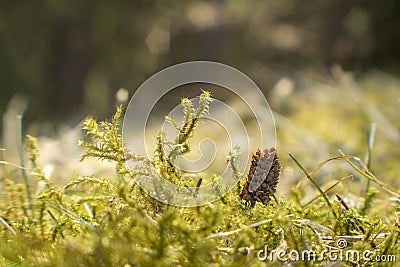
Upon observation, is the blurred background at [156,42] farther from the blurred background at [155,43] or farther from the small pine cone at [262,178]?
the small pine cone at [262,178]

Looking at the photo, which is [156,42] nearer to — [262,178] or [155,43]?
[155,43]

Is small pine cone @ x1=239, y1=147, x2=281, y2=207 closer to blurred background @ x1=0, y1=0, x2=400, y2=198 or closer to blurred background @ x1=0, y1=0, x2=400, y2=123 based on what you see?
blurred background @ x1=0, y1=0, x2=400, y2=198

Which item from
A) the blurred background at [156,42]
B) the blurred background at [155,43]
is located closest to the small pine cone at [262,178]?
the blurred background at [155,43]

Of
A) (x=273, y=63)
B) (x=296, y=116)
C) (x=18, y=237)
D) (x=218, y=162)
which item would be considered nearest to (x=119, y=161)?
(x=18, y=237)

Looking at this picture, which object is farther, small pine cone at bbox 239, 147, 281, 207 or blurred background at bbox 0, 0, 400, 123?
blurred background at bbox 0, 0, 400, 123

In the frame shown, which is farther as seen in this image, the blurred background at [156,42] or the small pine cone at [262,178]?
the blurred background at [156,42]

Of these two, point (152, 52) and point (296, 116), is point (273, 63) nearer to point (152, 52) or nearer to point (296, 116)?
point (152, 52)

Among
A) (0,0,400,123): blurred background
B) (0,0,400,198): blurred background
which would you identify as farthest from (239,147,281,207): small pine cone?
(0,0,400,123): blurred background

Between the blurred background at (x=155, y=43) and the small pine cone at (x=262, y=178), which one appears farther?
the blurred background at (x=155, y=43)

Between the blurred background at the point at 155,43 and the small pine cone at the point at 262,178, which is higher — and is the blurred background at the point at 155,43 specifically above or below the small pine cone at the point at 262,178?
above
